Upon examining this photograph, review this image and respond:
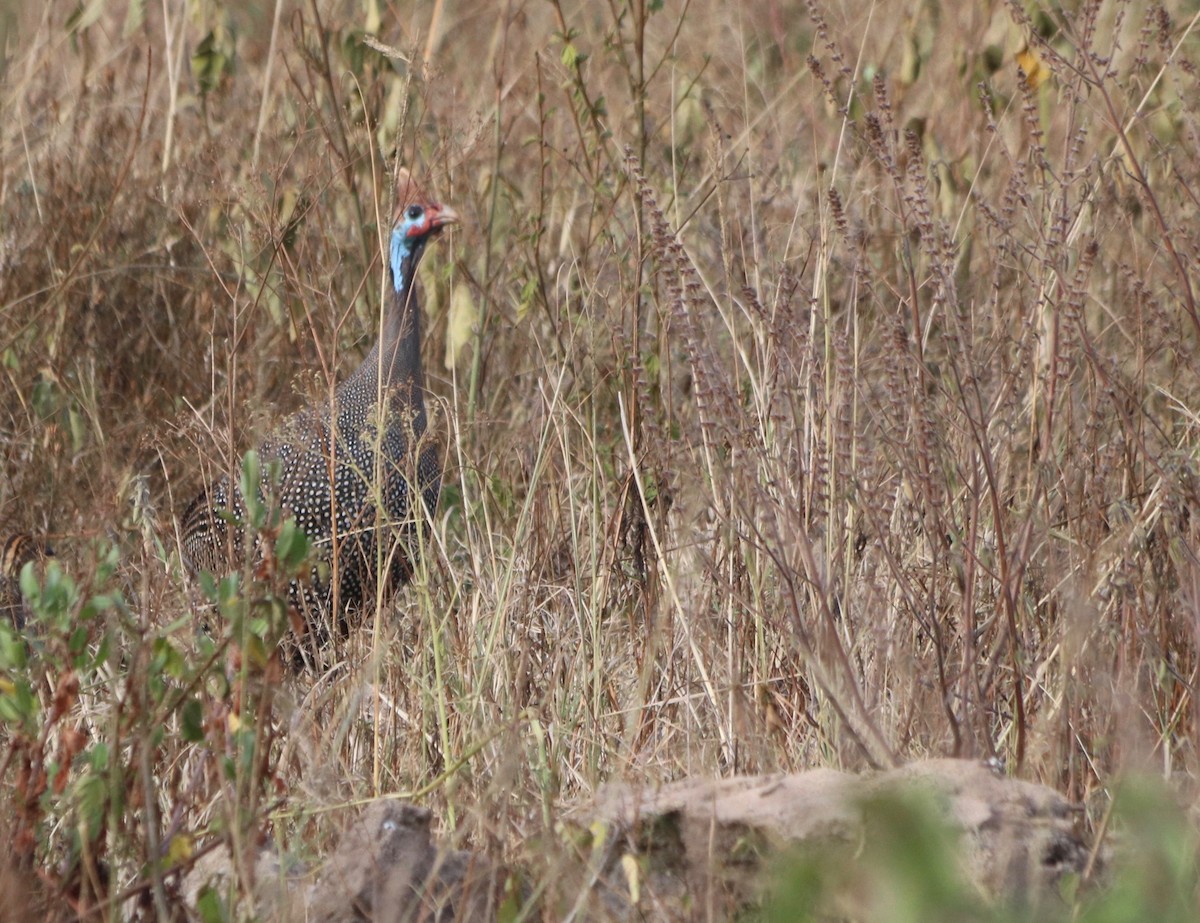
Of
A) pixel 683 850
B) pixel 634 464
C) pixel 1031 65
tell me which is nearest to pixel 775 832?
pixel 683 850

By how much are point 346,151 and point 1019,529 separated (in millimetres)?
1948

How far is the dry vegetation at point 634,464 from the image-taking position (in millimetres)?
2311

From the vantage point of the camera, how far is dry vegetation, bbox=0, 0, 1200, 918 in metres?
2.31

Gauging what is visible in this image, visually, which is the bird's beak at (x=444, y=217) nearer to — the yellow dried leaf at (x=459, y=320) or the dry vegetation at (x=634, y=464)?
the dry vegetation at (x=634, y=464)

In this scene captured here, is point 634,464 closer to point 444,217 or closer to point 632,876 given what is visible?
point 632,876

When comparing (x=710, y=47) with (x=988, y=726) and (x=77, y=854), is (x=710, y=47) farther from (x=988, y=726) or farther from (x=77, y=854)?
(x=77, y=854)

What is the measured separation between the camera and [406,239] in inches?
172

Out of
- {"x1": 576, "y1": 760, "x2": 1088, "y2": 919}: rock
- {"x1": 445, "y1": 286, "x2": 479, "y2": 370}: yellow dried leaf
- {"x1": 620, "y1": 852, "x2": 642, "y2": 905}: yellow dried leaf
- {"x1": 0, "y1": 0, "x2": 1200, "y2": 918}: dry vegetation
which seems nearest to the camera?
{"x1": 576, "y1": 760, "x2": 1088, "y2": 919}: rock

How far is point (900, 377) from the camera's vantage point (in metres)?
2.45

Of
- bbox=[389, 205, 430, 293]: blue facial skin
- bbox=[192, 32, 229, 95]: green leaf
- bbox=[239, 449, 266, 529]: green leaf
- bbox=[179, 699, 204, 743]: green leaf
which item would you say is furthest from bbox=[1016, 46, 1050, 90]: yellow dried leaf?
bbox=[179, 699, 204, 743]: green leaf

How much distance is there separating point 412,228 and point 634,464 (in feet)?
5.55

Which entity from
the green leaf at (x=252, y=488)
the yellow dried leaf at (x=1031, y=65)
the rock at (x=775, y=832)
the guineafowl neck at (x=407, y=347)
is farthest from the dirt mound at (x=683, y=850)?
the yellow dried leaf at (x=1031, y=65)

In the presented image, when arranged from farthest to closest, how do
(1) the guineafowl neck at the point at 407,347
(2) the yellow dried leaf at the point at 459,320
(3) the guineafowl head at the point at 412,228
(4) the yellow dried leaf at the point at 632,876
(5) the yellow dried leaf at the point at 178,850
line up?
1. (3) the guineafowl head at the point at 412,228
2. (1) the guineafowl neck at the point at 407,347
3. (2) the yellow dried leaf at the point at 459,320
4. (5) the yellow dried leaf at the point at 178,850
5. (4) the yellow dried leaf at the point at 632,876

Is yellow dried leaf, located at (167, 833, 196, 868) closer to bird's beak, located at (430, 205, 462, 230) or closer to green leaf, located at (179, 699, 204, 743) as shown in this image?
green leaf, located at (179, 699, 204, 743)
